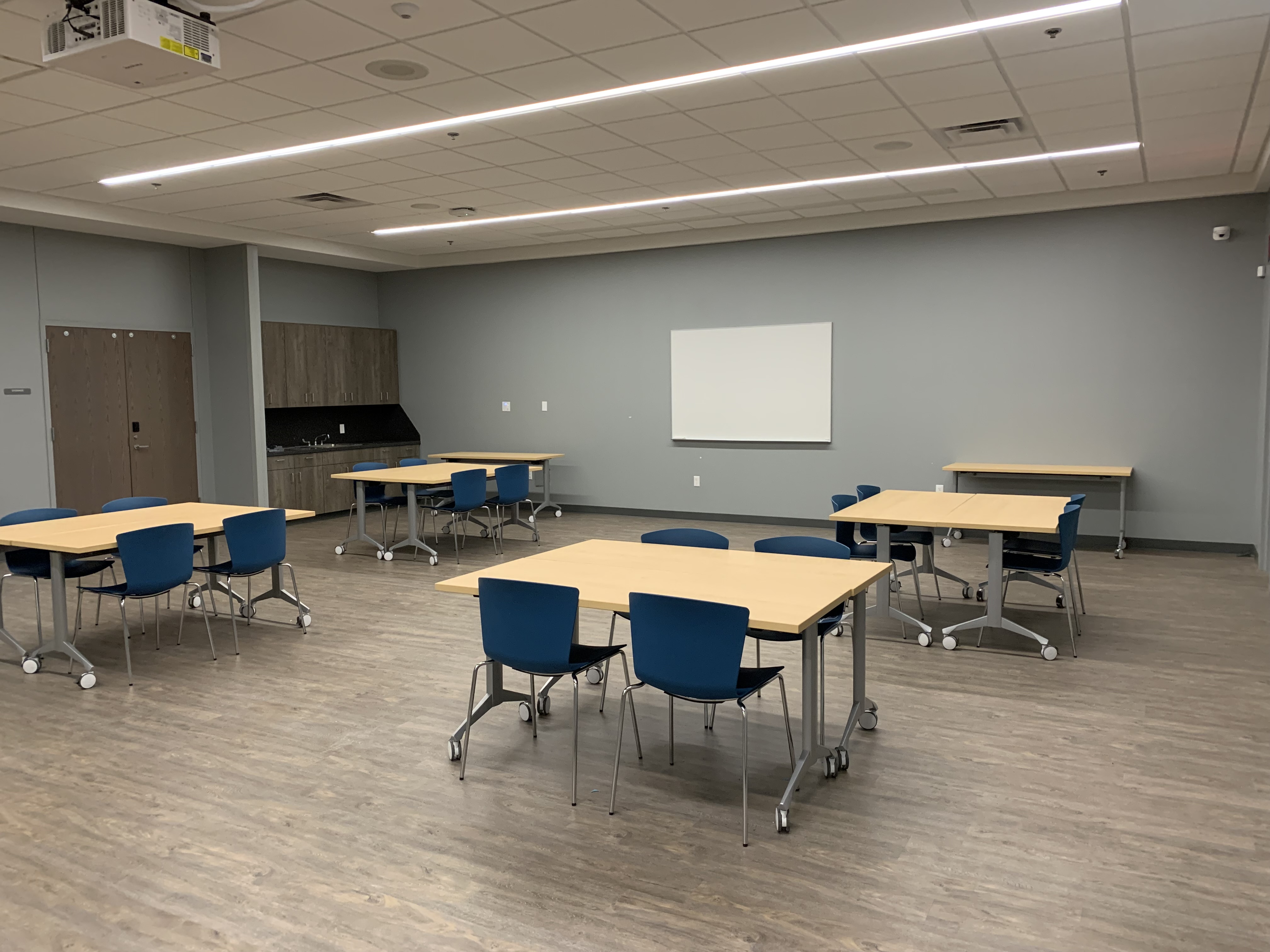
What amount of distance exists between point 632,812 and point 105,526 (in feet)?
13.2

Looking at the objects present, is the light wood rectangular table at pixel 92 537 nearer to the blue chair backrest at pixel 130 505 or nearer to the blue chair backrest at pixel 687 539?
the blue chair backrest at pixel 130 505

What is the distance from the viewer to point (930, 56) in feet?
15.3

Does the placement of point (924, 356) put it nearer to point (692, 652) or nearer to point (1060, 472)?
point (1060, 472)

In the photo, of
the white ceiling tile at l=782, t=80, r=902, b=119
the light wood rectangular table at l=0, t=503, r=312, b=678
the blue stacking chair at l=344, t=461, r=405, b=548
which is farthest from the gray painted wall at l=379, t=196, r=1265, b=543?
the light wood rectangular table at l=0, t=503, r=312, b=678

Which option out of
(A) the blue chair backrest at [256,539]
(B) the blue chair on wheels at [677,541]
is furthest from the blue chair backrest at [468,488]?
(B) the blue chair on wheels at [677,541]

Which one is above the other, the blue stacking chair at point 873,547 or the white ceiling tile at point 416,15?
the white ceiling tile at point 416,15

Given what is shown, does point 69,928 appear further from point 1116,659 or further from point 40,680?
point 1116,659

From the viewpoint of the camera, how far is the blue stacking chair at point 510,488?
8.88 metres

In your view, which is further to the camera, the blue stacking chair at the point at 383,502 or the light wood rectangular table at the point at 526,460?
the light wood rectangular table at the point at 526,460

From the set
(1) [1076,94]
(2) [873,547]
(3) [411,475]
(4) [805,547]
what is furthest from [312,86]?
(2) [873,547]

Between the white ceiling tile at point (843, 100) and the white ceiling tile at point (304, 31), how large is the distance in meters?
2.44

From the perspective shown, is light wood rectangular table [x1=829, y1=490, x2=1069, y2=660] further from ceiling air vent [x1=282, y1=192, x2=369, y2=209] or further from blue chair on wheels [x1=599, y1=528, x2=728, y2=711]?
ceiling air vent [x1=282, y1=192, x2=369, y2=209]

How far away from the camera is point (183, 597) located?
6832mm

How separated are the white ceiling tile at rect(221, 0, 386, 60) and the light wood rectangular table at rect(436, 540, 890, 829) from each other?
260 centimetres
